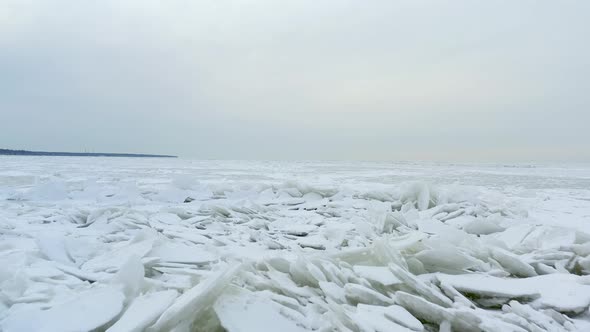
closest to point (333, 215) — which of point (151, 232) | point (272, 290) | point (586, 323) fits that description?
point (151, 232)

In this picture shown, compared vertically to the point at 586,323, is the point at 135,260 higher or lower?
higher

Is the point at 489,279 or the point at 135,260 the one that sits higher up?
the point at 135,260

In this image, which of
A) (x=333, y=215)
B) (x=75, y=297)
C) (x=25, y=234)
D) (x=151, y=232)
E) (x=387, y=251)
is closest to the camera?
(x=75, y=297)

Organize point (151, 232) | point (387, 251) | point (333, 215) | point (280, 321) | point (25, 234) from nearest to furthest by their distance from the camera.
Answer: point (280, 321) < point (387, 251) < point (151, 232) < point (25, 234) < point (333, 215)

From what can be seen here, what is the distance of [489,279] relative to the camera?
1.77m

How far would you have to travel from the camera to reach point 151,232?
2455mm

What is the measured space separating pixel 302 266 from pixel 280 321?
0.42 meters

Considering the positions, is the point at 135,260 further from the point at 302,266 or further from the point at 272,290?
the point at 302,266

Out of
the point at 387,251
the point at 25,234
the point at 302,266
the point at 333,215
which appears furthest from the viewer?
the point at 333,215

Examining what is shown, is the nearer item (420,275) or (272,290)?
(272,290)

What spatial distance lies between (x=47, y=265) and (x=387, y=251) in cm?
181

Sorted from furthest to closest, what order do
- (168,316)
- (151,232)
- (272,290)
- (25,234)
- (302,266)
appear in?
1. (25,234)
2. (151,232)
3. (302,266)
4. (272,290)
5. (168,316)

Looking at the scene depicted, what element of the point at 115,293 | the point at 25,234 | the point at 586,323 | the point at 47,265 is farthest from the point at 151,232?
the point at 586,323

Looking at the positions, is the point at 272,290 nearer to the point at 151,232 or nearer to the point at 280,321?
the point at 280,321
